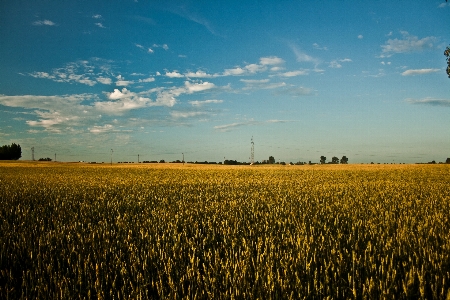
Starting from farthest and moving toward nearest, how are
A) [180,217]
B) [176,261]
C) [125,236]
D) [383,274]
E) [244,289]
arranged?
[180,217] < [125,236] < [176,261] < [383,274] < [244,289]

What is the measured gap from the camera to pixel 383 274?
274 cm

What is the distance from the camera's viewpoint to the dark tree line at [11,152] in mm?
139163

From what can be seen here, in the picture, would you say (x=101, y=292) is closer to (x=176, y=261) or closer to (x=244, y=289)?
(x=176, y=261)

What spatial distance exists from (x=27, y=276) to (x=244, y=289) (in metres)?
2.31

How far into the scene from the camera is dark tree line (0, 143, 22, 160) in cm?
13916

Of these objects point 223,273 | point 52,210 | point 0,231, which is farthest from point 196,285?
point 52,210

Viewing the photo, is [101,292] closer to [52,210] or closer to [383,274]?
[383,274]

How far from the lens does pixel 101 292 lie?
8.49 ft

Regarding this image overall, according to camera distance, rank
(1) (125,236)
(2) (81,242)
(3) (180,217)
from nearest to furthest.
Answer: (2) (81,242) < (1) (125,236) < (3) (180,217)

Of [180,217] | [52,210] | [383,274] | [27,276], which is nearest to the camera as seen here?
[383,274]

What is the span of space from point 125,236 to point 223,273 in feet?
7.13

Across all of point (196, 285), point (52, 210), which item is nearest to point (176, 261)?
point (196, 285)

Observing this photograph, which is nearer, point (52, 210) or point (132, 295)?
point (132, 295)

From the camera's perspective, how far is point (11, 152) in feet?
470
